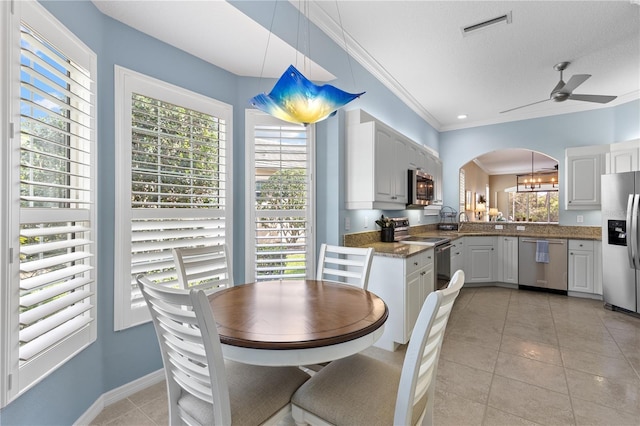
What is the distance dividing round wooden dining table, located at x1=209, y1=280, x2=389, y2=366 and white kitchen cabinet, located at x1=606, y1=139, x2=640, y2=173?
14.3ft

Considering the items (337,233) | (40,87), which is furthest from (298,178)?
(40,87)

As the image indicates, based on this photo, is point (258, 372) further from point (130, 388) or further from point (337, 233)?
point (337, 233)

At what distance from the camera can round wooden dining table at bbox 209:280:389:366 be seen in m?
1.16

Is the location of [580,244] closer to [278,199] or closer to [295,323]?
[278,199]

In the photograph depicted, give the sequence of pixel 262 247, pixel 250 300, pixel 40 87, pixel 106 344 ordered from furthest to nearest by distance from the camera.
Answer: pixel 262 247
pixel 106 344
pixel 250 300
pixel 40 87

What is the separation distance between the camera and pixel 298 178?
2984mm

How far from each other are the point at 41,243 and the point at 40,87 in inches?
31.4

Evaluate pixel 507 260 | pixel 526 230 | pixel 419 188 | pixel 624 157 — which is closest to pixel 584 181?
pixel 624 157

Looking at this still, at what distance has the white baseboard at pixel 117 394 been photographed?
1829mm

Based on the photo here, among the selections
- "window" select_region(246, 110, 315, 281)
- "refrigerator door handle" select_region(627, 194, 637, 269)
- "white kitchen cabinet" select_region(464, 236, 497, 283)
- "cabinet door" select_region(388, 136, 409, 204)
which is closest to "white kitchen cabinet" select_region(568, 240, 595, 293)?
"refrigerator door handle" select_region(627, 194, 637, 269)

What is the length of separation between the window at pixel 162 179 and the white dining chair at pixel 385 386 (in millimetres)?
1495

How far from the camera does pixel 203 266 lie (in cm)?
214

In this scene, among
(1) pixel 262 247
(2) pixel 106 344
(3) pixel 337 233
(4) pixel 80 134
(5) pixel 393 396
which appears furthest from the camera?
(3) pixel 337 233

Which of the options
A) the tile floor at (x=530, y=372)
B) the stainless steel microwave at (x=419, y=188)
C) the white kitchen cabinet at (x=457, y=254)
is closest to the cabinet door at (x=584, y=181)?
the tile floor at (x=530, y=372)
